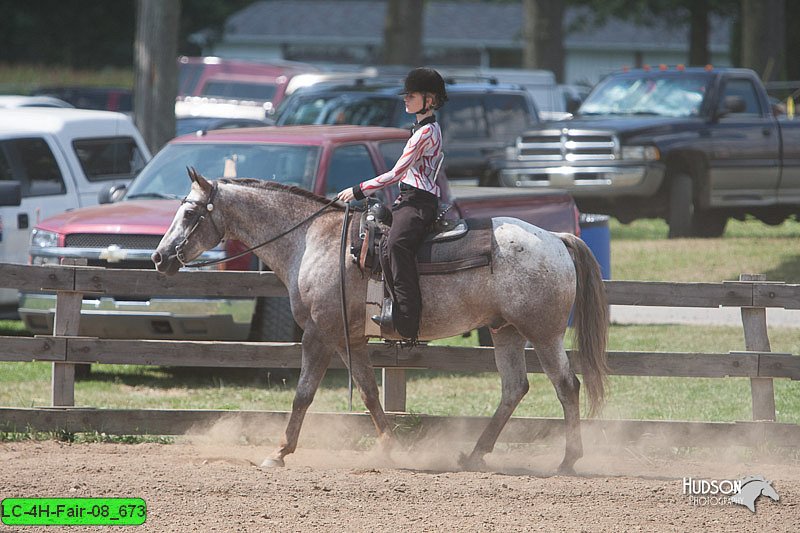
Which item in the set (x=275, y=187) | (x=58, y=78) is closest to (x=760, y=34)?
(x=275, y=187)

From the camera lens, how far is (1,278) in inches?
360

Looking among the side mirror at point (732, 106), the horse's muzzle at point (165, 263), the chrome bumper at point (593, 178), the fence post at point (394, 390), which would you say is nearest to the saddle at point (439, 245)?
the horse's muzzle at point (165, 263)

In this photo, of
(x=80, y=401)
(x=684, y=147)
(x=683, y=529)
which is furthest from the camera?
(x=684, y=147)

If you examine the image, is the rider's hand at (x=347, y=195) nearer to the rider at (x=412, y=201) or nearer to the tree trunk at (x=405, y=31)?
the rider at (x=412, y=201)

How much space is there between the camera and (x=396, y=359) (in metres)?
8.99

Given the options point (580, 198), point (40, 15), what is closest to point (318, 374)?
point (580, 198)

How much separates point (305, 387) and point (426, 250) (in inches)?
46.1

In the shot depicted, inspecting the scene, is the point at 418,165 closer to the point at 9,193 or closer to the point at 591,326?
the point at 591,326

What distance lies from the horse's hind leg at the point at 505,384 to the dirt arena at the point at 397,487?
17cm

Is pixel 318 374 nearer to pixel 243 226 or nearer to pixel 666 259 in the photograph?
pixel 243 226

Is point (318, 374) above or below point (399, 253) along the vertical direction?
below

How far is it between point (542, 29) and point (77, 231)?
85.9ft

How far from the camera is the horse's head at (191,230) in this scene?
8.01 meters

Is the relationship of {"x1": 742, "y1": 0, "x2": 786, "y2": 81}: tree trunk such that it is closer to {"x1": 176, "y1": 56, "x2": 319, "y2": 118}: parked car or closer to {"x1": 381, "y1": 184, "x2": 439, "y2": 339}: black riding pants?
{"x1": 176, "y1": 56, "x2": 319, "y2": 118}: parked car
